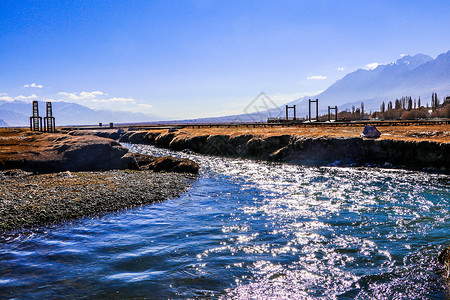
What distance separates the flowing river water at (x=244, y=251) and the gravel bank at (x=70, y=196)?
1.04 m

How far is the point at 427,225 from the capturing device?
13.3 m

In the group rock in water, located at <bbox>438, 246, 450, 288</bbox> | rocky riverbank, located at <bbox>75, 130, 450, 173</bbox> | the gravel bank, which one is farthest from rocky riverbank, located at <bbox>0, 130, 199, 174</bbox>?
A: rock in water, located at <bbox>438, 246, 450, 288</bbox>

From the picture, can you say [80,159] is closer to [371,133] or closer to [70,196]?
[70,196]

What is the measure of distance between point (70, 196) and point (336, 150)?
91.5 feet

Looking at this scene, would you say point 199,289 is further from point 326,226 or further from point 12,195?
point 12,195

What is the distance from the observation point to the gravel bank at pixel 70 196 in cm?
1414

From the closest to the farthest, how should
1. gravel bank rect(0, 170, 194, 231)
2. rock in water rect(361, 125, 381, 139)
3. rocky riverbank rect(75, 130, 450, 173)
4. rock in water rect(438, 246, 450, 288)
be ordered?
1. rock in water rect(438, 246, 450, 288)
2. gravel bank rect(0, 170, 194, 231)
3. rocky riverbank rect(75, 130, 450, 173)
4. rock in water rect(361, 125, 381, 139)

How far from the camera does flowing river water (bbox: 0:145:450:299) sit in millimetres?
8508

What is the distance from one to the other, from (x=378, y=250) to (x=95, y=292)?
30.8ft

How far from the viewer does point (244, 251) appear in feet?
36.1

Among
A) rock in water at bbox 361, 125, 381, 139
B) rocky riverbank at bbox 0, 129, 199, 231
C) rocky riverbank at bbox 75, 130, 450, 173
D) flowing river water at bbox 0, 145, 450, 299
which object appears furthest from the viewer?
rock in water at bbox 361, 125, 381, 139

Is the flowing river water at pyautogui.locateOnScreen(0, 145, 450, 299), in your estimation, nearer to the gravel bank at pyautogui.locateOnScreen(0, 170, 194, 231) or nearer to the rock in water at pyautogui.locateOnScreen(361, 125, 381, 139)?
the gravel bank at pyautogui.locateOnScreen(0, 170, 194, 231)

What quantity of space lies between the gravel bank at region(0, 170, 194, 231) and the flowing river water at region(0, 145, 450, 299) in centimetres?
104

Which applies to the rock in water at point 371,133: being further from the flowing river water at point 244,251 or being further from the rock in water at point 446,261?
the rock in water at point 446,261
